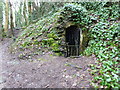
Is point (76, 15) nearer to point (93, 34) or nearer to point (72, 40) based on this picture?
point (93, 34)

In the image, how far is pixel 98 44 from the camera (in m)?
5.85

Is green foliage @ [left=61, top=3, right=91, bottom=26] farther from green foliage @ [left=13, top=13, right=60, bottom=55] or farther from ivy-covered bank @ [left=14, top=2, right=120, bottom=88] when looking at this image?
green foliage @ [left=13, top=13, right=60, bottom=55]

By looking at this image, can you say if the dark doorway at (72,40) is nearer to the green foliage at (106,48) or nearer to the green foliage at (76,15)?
the green foliage at (76,15)

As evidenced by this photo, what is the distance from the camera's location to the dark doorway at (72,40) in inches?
333

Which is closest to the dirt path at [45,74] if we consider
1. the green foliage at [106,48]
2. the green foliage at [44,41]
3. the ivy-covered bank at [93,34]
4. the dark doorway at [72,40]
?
the green foliage at [106,48]

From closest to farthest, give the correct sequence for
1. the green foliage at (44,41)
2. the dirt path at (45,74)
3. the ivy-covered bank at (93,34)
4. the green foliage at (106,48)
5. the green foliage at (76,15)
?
the green foliage at (106,48) < the dirt path at (45,74) < the ivy-covered bank at (93,34) < the green foliage at (44,41) < the green foliage at (76,15)

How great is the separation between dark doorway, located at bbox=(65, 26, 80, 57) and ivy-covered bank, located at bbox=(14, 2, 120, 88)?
4.17 feet

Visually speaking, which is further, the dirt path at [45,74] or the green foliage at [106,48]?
the dirt path at [45,74]


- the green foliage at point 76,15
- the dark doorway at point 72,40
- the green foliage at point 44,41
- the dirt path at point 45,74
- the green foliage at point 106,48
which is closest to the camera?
the green foliage at point 106,48

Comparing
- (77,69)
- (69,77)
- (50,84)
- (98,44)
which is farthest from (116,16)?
(50,84)

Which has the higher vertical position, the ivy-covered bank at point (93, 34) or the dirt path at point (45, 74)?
the ivy-covered bank at point (93, 34)

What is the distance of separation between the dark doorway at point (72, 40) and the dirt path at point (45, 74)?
2.74 metres

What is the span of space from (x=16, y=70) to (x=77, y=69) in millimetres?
3053

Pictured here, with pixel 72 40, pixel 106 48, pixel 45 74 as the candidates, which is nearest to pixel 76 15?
pixel 72 40
